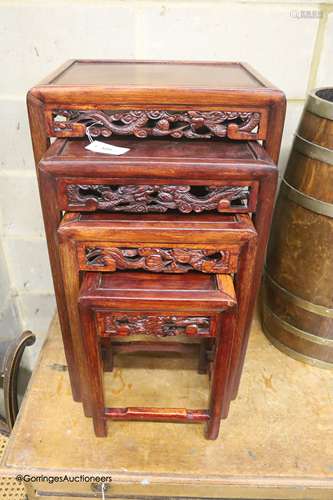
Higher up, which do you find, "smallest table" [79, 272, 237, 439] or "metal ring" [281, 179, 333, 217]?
"metal ring" [281, 179, 333, 217]

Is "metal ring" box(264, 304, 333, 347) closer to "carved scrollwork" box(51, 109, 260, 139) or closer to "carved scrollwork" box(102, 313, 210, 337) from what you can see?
"carved scrollwork" box(102, 313, 210, 337)

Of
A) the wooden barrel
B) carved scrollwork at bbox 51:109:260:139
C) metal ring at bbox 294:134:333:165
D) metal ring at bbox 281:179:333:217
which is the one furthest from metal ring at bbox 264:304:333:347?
carved scrollwork at bbox 51:109:260:139

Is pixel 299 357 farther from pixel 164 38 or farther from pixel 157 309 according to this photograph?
pixel 164 38

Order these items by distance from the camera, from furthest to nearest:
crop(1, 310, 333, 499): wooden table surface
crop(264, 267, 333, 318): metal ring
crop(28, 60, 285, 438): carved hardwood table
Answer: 1. crop(264, 267, 333, 318): metal ring
2. crop(1, 310, 333, 499): wooden table surface
3. crop(28, 60, 285, 438): carved hardwood table

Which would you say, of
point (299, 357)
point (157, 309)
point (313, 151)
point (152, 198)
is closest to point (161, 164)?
point (152, 198)

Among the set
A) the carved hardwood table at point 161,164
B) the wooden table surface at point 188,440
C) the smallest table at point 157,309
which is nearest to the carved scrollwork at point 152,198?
the carved hardwood table at point 161,164

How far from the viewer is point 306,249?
93 centimetres

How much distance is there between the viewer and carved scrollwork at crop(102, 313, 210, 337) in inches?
28.3

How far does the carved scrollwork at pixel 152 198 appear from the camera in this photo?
0.69 meters

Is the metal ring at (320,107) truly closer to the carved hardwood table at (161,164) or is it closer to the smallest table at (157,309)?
the carved hardwood table at (161,164)

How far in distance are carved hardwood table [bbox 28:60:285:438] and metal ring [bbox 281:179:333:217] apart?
17cm

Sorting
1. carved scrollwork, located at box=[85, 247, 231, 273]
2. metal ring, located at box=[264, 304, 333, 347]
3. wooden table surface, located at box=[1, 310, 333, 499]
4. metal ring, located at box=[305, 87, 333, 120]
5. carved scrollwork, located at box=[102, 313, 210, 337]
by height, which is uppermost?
metal ring, located at box=[305, 87, 333, 120]

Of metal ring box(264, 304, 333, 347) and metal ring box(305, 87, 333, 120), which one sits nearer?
metal ring box(305, 87, 333, 120)

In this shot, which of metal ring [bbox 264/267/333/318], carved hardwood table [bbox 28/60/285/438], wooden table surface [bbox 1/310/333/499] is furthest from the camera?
metal ring [bbox 264/267/333/318]
